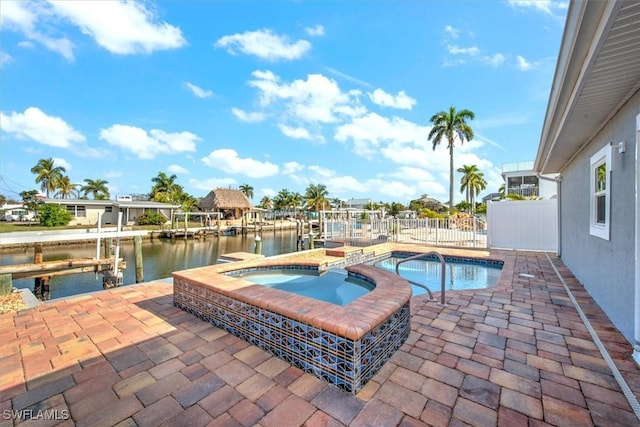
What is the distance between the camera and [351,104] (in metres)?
14.3

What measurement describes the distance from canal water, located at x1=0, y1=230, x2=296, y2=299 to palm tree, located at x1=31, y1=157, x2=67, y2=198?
2608 centimetres

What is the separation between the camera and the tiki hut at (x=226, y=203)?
38406mm

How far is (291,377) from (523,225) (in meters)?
10.8

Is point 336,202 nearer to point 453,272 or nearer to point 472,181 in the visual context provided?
point 472,181

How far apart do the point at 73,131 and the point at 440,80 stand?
23369 mm

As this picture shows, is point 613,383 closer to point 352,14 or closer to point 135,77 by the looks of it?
point 352,14

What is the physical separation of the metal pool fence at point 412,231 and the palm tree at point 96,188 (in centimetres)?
4720

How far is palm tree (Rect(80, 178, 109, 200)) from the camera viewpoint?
44.3 metres

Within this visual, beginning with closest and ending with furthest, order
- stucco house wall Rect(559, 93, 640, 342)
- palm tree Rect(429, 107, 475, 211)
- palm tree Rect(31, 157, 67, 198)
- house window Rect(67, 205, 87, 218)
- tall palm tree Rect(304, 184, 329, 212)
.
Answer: stucco house wall Rect(559, 93, 640, 342), palm tree Rect(429, 107, 475, 211), house window Rect(67, 205, 87, 218), palm tree Rect(31, 157, 67, 198), tall palm tree Rect(304, 184, 329, 212)

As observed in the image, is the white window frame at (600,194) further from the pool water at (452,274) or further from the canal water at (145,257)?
the canal water at (145,257)

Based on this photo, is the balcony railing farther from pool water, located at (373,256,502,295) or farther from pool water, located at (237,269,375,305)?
pool water, located at (237,269,375,305)

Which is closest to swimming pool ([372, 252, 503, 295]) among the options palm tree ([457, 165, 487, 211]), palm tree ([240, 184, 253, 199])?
palm tree ([457, 165, 487, 211])

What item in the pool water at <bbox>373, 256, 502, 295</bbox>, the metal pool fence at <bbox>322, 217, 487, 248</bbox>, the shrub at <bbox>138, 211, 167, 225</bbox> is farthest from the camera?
the shrub at <bbox>138, 211, 167, 225</bbox>

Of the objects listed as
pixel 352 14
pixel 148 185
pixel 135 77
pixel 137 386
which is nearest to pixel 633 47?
pixel 137 386
